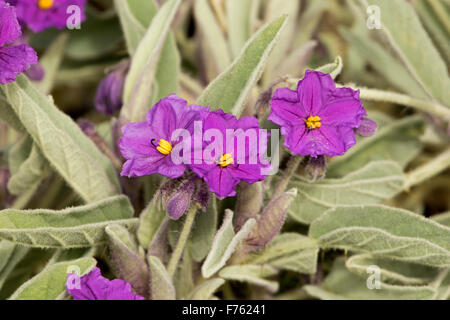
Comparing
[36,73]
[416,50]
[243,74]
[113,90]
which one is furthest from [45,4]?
[416,50]

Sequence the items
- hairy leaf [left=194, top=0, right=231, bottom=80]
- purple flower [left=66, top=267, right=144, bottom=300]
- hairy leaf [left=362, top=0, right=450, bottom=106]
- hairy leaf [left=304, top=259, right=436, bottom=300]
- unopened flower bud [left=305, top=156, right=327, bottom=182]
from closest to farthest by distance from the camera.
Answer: purple flower [left=66, top=267, right=144, bottom=300]
unopened flower bud [left=305, top=156, right=327, bottom=182]
hairy leaf [left=304, top=259, right=436, bottom=300]
hairy leaf [left=362, top=0, right=450, bottom=106]
hairy leaf [left=194, top=0, right=231, bottom=80]

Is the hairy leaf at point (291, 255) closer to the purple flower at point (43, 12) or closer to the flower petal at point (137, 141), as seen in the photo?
the flower petal at point (137, 141)

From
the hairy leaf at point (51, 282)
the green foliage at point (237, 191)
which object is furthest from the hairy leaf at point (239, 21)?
the hairy leaf at point (51, 282)

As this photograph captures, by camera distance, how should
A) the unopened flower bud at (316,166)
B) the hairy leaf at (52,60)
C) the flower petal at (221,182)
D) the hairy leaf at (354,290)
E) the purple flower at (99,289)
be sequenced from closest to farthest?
1. the flower petal at (221,182)
2. the purple flower at (99,289)
3. the unopened flower bud at (316,166)
4. the hairy leaf at (354,290)
5. the hairy leaf at (52,60)

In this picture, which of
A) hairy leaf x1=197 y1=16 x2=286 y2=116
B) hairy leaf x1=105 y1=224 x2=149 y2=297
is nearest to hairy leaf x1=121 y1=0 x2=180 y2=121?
hairy leaf x1=197 y1=16 x2=286 y2=116

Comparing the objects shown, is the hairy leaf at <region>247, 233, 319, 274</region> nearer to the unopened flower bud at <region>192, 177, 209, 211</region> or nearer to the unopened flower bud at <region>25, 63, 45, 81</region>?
the unopened flower bud at <region>192, 177, 209, 211</region>

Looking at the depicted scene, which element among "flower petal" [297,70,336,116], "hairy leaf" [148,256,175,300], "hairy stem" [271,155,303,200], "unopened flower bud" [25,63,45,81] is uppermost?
"unopened flower bud" [25,63,45,81]

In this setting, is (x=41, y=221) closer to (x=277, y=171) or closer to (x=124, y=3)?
(x=277, y=171)

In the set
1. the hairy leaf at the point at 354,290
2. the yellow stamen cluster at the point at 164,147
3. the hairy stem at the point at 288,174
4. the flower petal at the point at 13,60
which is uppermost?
the flower petal at the point at 13,60
